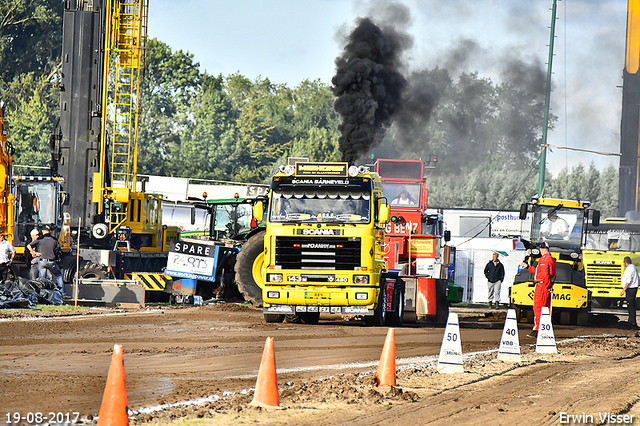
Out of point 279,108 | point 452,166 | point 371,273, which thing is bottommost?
point 371,273

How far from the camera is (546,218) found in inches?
1015

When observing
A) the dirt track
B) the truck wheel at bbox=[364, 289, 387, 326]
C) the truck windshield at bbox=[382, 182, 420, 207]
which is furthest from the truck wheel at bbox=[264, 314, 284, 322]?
the truck windshield at bbox=[382, 182, 420, 207]

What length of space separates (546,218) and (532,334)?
8.17m

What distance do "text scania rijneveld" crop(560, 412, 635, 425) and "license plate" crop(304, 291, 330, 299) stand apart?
9133mm

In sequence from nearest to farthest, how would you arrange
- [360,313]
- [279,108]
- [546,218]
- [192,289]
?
[360,313] < [192,289] < [546,218] < [279,108]

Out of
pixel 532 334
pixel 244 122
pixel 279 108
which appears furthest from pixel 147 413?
pixel 279 108

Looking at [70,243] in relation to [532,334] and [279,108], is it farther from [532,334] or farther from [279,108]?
[279,108]

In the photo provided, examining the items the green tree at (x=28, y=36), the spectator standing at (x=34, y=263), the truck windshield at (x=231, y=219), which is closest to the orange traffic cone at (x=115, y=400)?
the spectator standing at (x=34, y=263)

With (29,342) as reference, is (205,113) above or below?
above

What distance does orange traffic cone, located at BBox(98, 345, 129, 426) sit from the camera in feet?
22.0

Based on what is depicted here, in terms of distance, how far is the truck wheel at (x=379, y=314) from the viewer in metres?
18.5

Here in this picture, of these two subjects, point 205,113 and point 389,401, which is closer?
point 389,401

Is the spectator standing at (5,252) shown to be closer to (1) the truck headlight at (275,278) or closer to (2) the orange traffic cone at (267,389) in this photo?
(1) the truck headlight at (275,278)

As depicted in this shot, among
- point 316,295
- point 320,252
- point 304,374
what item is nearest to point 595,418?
point 304,374
